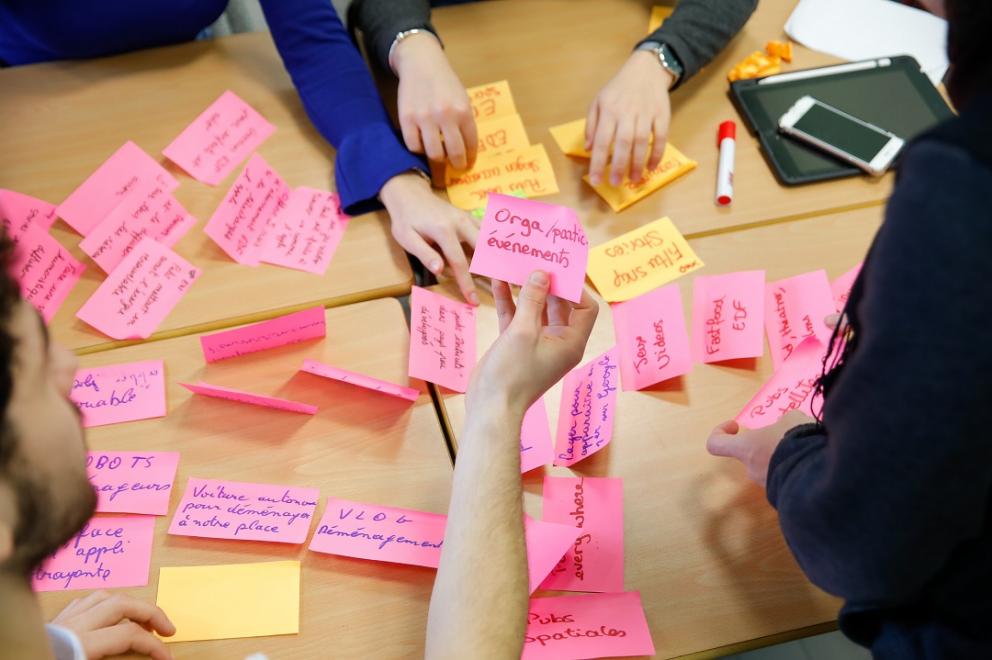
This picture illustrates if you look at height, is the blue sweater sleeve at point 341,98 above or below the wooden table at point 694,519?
above

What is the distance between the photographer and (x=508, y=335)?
844mm

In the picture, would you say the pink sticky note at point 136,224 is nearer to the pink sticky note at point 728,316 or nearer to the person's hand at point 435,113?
the person's hand at point 435,113

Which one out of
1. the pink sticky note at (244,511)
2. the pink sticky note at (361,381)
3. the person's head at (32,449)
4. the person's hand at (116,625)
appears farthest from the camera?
the pink sticky note at (361,381)

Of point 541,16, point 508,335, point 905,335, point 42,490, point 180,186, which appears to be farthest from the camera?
point 541,16

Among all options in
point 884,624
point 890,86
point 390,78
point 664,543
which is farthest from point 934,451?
point 390,78

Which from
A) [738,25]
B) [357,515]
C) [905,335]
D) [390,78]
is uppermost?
[905,335]

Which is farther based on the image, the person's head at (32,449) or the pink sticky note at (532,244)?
the pink sticky note at (532,244)

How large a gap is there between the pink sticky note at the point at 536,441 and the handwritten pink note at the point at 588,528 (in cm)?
2

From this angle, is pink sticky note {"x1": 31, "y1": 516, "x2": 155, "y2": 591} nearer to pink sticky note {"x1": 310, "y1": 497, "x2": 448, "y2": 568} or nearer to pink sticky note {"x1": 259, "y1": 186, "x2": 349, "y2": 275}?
pink sticky note {"x1": 310, "y1": 497, "x2": 448, "y2": 568}

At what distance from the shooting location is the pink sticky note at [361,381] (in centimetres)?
97

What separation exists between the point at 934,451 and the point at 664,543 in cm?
40

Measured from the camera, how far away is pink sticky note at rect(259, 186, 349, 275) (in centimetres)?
112

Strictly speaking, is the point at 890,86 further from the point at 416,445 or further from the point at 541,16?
the point at 416,445

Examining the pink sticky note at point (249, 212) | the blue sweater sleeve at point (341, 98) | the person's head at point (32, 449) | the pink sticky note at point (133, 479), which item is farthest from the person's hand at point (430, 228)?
the person's head at point (32, 449)
